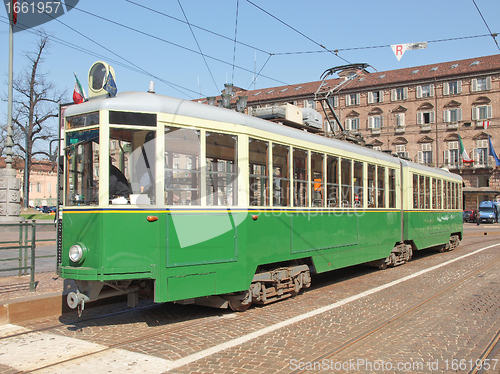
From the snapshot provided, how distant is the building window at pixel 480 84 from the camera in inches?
2162

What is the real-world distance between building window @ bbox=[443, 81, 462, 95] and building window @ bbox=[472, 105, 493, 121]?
9.58 feet

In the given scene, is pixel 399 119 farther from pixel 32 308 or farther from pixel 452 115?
pixel 32 308

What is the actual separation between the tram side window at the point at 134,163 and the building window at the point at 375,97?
59.0m

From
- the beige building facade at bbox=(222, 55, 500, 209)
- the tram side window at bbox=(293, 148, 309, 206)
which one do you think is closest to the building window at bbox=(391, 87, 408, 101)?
the beige building facade at bbox=(222, 55, 500, 209)

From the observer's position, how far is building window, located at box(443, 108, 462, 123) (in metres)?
56.6

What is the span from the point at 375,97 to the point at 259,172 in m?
58.0

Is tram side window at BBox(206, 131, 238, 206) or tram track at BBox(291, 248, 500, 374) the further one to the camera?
tram side window at BBox(206, 131, 238, 206)

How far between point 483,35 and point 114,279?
14.3 metres

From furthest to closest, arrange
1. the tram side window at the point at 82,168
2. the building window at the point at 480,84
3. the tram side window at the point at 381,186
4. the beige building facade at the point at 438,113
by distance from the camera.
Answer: the beige building facade at the point at 438,113 → the building window at the point at 480,84 → the tram side window at the point at 381,186 → the tram side window at the point at 82,168

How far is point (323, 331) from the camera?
6.18 m

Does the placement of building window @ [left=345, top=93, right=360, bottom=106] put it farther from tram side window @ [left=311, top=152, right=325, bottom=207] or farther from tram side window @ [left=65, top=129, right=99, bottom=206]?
tram side window @ [left=65, top=129, right=99, bottom=206]

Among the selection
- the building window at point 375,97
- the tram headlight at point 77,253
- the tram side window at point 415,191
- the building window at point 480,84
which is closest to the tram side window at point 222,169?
the tram headlight at point 77,253

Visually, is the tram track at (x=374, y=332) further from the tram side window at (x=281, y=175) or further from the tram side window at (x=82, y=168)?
the tram side window at (x=82, y=168)

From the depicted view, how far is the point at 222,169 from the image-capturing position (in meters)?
6.88
